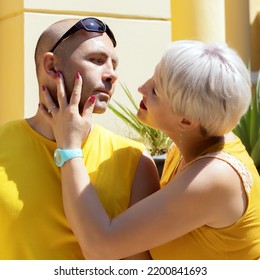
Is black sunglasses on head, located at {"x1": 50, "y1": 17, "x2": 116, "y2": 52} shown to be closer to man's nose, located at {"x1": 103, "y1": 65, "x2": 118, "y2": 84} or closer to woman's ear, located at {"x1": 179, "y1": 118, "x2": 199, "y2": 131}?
man's nose, located at {"x1": 103, "y1": 65, "x2": 118, "y2": 84}

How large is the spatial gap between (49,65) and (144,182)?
529 mm

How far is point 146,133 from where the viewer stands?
6148 millimetres

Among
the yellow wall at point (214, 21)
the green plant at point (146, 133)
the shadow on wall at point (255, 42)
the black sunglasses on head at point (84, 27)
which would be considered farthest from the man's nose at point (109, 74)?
the shadow on wall at point (255, 42)

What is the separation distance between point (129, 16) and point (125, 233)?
386cm

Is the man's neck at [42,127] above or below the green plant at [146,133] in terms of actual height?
above

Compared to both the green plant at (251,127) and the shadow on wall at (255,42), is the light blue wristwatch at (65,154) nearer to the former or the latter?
the green plant at (251,127)

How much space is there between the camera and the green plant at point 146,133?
6.06 meters

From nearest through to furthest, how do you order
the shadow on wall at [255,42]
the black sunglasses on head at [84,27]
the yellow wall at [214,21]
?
1. the black sunglasses on head at [84,27]
2. the yellow wall at [214,21]
3. the shadow on wall at [255,42]

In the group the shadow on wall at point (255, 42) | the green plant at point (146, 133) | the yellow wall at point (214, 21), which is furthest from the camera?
the shadow on wall at point (255, 42)

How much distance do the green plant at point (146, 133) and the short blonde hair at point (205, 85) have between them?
3202 mm

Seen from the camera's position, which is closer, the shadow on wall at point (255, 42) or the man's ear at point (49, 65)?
the man's ear at point (49, 65)

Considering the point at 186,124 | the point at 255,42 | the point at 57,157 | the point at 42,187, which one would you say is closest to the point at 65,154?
the point at 57,157

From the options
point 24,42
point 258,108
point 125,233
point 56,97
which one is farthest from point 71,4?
point 125,233
